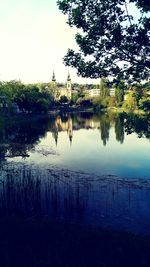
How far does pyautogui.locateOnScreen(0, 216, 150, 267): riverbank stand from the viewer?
1446cm

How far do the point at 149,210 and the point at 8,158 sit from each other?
2084cm

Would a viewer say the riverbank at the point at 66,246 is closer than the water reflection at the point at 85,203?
Yes

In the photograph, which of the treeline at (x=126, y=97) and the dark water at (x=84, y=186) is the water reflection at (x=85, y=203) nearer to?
the dark water at (x=84, y=186)

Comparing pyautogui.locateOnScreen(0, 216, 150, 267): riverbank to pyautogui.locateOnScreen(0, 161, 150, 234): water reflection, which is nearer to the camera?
pyautogui.locateOnScreen(0, 216, 150, 267): riverbank

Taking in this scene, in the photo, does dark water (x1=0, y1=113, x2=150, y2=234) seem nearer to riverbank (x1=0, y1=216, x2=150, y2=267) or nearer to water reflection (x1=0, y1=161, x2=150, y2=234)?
water reflection (x1=0, y1=161, x2=150, y2=234)

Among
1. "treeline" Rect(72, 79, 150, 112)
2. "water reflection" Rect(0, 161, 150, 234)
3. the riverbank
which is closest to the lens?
the riverbank

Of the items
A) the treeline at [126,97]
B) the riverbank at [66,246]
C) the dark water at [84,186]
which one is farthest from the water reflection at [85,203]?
the treeline at [126,97]

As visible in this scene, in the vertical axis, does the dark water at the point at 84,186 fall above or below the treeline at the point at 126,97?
below

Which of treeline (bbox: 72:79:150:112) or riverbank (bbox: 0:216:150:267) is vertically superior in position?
treeline (bbox: 72:79:150:112)

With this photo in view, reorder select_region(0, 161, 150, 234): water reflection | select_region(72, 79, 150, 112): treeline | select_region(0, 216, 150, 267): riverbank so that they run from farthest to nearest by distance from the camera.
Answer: select_region(0, 161, 150, 234): water reflection, select_region(72, 79, 150, 112): treeline, select_region(0, 216, 150, 267): riverbank

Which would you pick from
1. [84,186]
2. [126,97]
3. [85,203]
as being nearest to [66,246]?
[85,203]

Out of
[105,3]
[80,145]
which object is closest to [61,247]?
[105,3]

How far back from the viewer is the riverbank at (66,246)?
14461mm

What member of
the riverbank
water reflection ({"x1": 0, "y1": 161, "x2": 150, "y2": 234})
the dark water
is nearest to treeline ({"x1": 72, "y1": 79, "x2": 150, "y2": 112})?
the dark water
